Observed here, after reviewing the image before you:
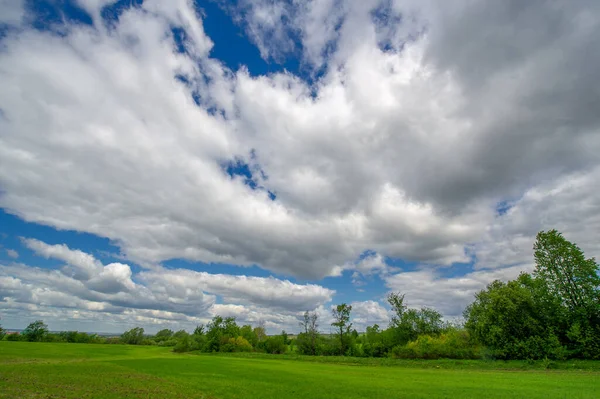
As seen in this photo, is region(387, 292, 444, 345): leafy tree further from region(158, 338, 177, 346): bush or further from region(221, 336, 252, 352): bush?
region(158, 338, 177, 346): bush

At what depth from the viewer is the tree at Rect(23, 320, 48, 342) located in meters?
124

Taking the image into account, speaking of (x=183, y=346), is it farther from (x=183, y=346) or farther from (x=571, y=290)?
(x=571, y=290)

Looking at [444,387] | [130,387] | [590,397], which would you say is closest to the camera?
[590,397]

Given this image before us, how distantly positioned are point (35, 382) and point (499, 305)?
75.0 meters

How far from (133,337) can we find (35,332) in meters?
46.1

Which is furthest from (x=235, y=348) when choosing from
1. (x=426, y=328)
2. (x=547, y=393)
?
(x=547, y=393)

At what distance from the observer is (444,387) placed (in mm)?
27984

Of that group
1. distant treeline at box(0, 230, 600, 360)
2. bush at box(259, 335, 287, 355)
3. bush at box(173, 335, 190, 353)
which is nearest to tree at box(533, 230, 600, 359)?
distant treeline at box(0, 230, 600, 360)

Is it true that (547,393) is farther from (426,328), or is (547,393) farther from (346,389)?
(426,328)

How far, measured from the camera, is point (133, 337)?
16175 cm

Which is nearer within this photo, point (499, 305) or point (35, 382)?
point (35, 382)

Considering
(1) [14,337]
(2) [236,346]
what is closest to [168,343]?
(1) [14,337]

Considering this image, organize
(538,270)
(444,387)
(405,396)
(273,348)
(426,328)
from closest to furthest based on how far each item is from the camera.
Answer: (405,396)
(444,387)
(538,270)
(426,328)
(273,348)

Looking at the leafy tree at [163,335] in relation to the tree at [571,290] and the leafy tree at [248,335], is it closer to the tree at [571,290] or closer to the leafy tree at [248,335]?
the leafy tree at [248,335]
